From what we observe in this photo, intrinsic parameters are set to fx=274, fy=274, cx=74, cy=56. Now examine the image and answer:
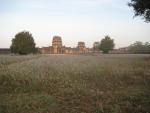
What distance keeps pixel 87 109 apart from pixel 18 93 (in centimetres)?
369

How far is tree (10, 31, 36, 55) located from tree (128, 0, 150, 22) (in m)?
57.9

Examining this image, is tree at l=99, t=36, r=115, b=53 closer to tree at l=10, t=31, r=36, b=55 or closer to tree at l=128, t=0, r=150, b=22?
tree at l=10, t=31, r=36, b=55

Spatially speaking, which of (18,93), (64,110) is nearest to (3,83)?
(18,93)

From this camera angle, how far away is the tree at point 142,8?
1427 inches

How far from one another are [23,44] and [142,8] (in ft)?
198

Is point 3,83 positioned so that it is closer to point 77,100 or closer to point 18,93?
point 18,93

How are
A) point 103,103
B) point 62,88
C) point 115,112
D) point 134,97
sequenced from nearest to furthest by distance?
point 115,112 < point 103,103 < point 134,97 < point 62,88

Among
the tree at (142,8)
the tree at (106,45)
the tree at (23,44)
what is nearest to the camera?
the tree at (142,8)

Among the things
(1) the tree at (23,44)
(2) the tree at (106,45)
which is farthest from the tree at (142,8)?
(2) the tree at (106,45)

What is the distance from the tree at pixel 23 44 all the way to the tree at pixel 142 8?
5785 centimetres

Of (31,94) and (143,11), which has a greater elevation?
(143,11)

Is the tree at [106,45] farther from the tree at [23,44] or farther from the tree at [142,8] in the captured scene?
the tree at [142,8]

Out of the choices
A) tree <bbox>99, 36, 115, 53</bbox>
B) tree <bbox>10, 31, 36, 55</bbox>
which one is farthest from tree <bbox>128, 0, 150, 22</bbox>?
tree <bbox>99, 36, 115, 53</bbox>

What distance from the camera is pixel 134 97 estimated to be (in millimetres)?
9781
